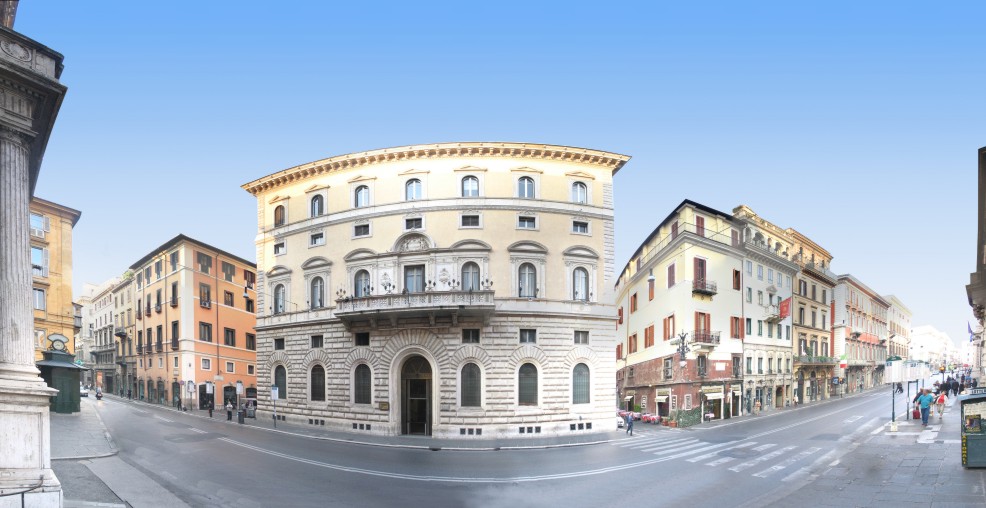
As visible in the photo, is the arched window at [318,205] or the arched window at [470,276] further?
the arched window at [318,205]

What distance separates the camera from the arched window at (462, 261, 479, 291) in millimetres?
29906

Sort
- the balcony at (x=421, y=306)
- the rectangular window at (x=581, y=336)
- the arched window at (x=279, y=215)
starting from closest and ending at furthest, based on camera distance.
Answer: the balcony at (x=421, y=306) < the rectangular window at (x=581, y=336) < the arched window at (x=279, y=215)

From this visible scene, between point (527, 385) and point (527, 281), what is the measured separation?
5595 millimetres

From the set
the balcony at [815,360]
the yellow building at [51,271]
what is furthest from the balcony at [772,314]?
the yellow building at [51,271]

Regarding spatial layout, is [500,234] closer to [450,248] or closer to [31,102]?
[450,248]

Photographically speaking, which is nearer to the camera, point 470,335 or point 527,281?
point 470,335

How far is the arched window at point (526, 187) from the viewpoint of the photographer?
30.7 metres

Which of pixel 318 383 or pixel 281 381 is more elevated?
pixel 318 383

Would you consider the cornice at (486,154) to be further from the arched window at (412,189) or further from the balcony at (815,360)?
the balcony at (815,360)

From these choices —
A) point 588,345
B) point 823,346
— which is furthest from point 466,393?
point 823,346

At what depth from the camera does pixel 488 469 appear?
19.1 m

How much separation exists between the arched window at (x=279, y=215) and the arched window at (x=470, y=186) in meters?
13.5

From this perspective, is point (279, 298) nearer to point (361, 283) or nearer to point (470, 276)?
Answer: point (361, 283)

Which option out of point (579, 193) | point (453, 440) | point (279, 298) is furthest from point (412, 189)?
point (453, 440)
